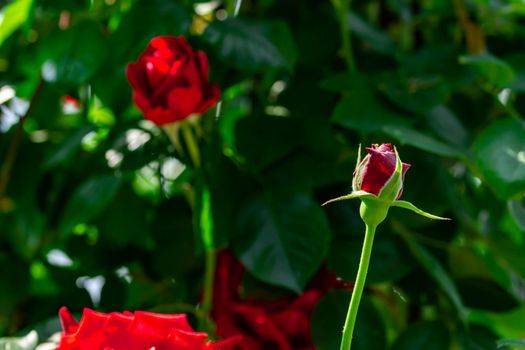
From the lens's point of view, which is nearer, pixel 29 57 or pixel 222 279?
pixel 222 279

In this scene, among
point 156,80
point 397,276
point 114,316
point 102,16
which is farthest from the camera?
A: point 102,16

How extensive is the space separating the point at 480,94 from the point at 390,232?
0.22 m

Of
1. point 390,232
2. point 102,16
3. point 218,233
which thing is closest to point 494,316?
point 390,232

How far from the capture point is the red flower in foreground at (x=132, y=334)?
1.23 feet

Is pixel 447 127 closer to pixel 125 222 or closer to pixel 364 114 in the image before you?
pixel 364 114

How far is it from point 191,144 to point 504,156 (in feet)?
0.65

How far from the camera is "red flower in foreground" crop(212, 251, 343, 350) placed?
552 mm

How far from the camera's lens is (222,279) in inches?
22.9

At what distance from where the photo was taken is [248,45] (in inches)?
22.1

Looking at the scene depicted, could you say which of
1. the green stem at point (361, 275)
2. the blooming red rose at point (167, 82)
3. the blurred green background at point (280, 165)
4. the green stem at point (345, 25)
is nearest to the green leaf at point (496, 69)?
the blurred green background at point (280, 165)

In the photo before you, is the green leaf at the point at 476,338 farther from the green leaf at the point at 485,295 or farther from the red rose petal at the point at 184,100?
the red rose petal at the point at 184,100

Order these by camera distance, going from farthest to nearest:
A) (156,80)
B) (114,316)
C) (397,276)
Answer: (397,276) < (156,80) < (114,316)

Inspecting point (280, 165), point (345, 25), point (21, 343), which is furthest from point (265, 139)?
point (21, 343)

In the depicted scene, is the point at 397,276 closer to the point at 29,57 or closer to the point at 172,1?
the point at 172,1
